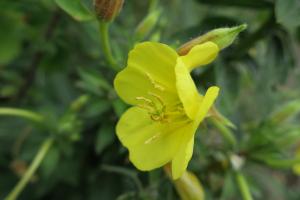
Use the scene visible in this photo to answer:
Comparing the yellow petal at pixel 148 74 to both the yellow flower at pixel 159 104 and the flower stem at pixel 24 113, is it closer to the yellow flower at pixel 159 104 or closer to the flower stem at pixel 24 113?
the yellow flower at pixel 159 104

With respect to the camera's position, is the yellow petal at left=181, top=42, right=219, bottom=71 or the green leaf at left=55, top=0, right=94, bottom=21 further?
the green leaf at left=55, top=0, right=94, bottom=21

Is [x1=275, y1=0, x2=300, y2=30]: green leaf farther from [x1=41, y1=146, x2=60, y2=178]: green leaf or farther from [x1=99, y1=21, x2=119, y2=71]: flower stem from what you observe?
[x1=41, y1=146, x2=60, y2=178]: green leaf

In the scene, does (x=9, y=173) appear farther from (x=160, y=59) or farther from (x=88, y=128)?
(x=160, y=59)

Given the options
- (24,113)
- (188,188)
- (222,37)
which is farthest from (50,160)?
(222,37)

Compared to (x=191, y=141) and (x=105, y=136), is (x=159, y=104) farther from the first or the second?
(x=105, y=136)

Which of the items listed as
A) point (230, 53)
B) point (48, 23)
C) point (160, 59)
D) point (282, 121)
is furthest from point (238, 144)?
point (48, 23)

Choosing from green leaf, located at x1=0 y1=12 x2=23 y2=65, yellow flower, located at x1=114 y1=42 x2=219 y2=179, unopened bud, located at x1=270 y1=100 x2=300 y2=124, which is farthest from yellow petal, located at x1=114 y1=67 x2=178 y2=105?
green leaf, located at x1=0 y1=12 x2=23 y2=65

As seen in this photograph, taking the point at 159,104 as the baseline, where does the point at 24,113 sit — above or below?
below
